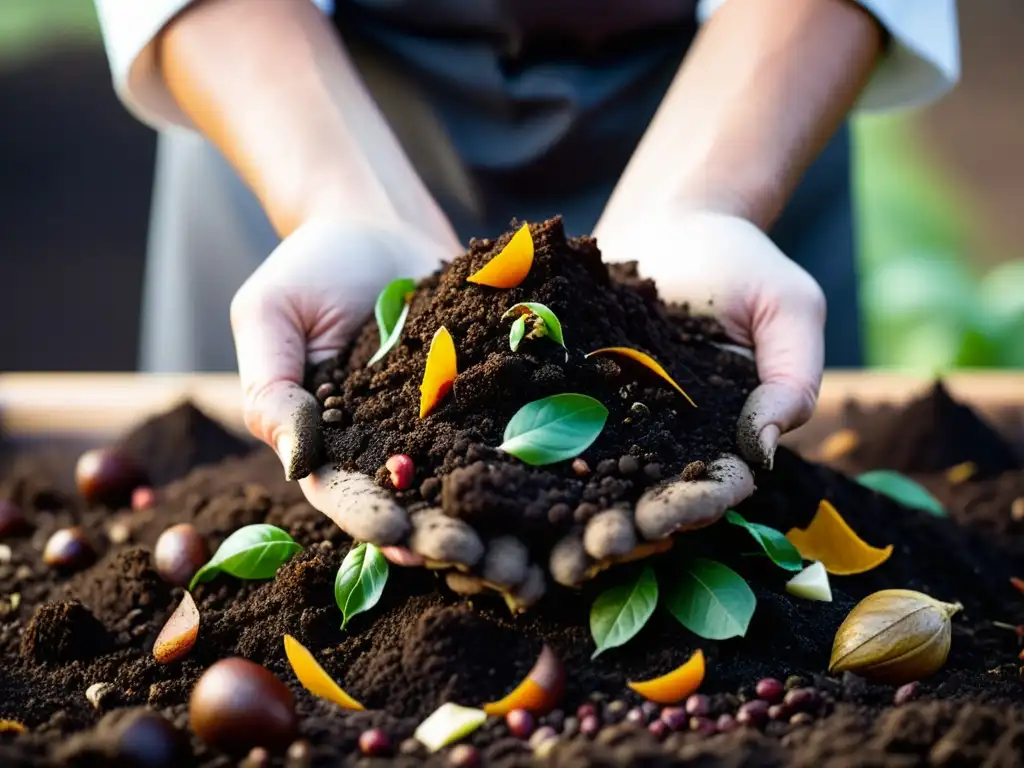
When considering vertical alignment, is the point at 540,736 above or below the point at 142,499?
above

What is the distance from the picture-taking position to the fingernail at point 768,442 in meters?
1.06

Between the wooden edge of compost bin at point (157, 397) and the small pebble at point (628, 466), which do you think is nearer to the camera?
the small pebble at point (628, 466)

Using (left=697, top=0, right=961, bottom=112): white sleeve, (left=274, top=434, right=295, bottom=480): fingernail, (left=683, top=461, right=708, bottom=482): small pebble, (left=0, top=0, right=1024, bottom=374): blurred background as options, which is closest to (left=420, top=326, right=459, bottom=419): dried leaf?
(left=274, top=434, right=295, bottom=480): fingernail

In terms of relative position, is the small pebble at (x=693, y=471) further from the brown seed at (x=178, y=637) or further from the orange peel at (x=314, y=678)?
the brown seed at (x=178, y=637)

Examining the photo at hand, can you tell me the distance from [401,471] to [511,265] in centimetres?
25

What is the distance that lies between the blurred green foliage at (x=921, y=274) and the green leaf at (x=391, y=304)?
1393mm

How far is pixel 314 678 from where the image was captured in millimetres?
928

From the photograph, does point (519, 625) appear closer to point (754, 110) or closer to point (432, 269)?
point (432, 269)

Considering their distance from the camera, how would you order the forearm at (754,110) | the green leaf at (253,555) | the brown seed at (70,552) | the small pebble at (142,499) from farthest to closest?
the small pebble at (142,499) → the forearm at (754,110) → the brown seed at (70,552) → the green leaf at (253,555)

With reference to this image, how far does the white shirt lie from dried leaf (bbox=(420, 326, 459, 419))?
940 mm

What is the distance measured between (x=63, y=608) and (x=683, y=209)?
92 cm

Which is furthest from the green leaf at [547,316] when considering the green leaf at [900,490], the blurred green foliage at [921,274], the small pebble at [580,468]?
the blurred green foliage at [921,274]

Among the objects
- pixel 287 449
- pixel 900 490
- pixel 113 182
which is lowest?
pixel 113 182

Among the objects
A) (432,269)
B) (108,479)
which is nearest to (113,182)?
(108,479)
